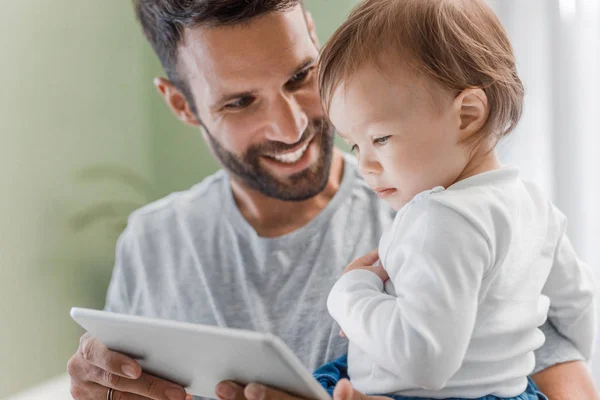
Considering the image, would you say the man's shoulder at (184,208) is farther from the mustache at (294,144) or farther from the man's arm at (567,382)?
the man's arm at (567,382)

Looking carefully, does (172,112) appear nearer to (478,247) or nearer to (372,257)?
(372,257)

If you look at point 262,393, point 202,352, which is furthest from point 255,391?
point 202,352

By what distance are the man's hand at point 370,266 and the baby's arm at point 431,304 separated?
12cm

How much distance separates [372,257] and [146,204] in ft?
3.30

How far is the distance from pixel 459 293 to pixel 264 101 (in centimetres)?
88

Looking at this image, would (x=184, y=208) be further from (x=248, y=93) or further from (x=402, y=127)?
(x=402, y=127)

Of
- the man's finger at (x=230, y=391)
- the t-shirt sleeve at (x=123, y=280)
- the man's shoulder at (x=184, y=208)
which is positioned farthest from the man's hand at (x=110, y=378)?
the man's shoulder at (x=184, y=208)

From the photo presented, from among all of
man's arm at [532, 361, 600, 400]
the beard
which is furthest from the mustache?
man's arm at [532, 361, 600, 400]

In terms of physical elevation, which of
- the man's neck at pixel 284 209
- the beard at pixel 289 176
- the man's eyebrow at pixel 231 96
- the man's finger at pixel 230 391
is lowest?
the man's finger at pixel 230 391

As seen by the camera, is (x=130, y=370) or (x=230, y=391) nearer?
(x=230, y=391)

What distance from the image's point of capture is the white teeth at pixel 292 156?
177 cm

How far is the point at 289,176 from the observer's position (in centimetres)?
181

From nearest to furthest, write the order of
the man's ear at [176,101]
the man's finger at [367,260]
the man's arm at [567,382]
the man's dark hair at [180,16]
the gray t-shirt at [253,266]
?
the man's finger at [367,260], the man's arm at [567,382], the man's dark hair at [180,16], the gray t-shirt at [253,266], the man's ear at [176,101]

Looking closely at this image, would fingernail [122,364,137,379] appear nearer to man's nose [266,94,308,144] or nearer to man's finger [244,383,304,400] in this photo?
man's finger [244,383,304,400]
